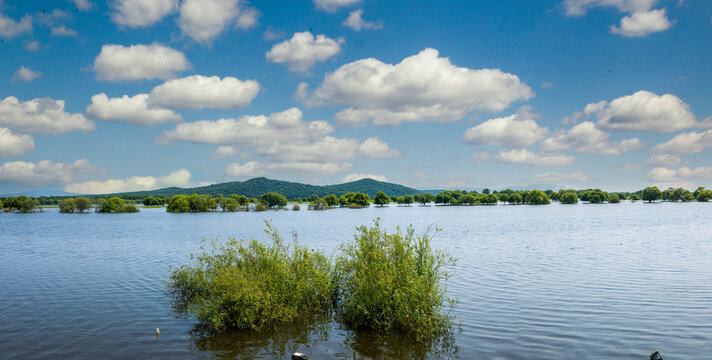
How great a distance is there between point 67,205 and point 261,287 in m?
194

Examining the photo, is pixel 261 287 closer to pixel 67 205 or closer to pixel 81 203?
pixel 67 205

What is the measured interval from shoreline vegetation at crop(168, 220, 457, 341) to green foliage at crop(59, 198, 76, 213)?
18959 centimetres

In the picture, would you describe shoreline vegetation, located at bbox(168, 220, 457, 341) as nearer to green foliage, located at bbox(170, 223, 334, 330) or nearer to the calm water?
green foliage, located at bbox(170, 223, 334, 330)

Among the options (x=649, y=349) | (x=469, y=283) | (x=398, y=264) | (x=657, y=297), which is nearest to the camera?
(x=649, y=349)

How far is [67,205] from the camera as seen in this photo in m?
175

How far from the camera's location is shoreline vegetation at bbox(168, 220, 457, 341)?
53.7 feet

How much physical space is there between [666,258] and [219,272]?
37377 mm

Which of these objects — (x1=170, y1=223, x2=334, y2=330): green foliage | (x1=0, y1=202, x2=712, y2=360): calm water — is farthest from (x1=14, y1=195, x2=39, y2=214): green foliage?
(x1=170, y1=223, x2=334, y2=330): green foliage

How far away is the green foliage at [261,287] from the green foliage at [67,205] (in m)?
189

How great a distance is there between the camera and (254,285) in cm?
1719

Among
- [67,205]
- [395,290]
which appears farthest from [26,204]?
[395,290]

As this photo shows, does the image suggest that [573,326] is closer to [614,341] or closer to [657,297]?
[614,341]

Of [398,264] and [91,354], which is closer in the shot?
[91,354]

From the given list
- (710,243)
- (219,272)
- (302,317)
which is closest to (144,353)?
(219,272)
